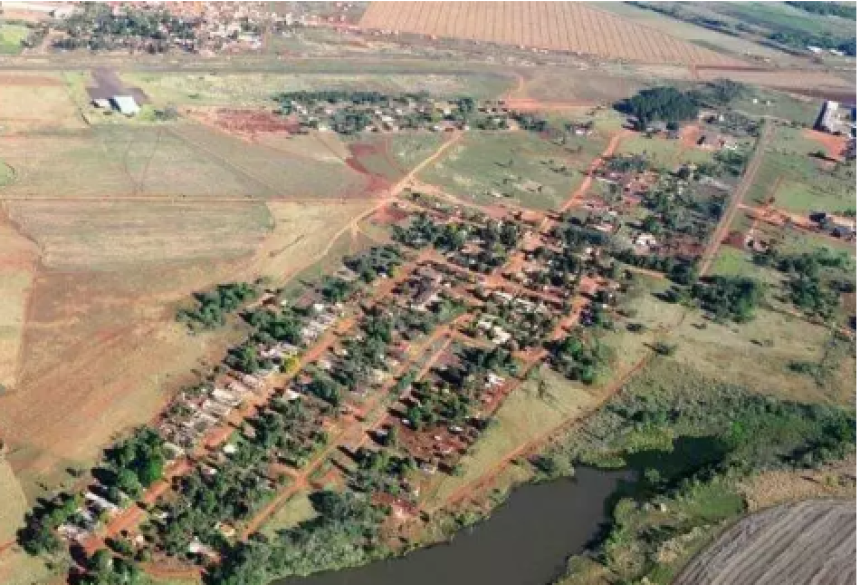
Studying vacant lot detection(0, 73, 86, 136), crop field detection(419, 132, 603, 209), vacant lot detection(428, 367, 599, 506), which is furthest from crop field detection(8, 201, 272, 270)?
vacant lot detection(428, 367, 599, 506)

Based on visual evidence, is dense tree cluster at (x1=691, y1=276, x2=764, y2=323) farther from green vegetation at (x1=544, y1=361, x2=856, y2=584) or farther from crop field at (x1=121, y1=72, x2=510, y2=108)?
crop field at (x1=121, y1=72, x2=510, y2=108)

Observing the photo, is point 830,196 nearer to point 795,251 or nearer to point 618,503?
point 795,251

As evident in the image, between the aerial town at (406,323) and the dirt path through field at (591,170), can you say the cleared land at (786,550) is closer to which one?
the aerial town at (406,323)

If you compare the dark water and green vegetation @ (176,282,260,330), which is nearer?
the dark water

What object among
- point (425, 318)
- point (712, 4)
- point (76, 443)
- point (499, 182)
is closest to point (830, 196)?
point (499, 182)

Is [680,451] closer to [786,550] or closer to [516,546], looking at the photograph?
[786,550]
